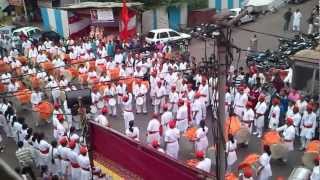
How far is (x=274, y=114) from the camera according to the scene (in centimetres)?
1280

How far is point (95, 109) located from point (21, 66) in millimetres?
5308

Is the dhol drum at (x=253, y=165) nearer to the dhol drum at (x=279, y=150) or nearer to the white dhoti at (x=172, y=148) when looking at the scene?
the dhol drum at (x=279, y=150)

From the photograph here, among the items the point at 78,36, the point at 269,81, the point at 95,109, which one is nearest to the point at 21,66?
the point at 95,109

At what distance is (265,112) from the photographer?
13.2 metres

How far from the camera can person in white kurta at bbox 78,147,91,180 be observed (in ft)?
32.7

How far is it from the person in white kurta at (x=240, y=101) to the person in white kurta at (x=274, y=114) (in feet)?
2.91

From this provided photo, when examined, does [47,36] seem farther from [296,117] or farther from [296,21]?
[296,117]

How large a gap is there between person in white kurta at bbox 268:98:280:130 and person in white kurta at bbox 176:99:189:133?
2304 mm

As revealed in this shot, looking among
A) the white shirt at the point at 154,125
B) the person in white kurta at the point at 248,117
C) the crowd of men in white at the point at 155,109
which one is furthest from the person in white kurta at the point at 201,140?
the person in white kurta at the point at 248,117

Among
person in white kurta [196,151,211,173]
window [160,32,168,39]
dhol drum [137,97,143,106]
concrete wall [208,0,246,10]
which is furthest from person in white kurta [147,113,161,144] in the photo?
concrete wall [208,0,246,10]

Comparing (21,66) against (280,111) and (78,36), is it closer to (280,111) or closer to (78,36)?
(78,36)

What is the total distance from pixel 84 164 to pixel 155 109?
595 cm

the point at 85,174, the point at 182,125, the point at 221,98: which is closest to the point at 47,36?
the point at 182,125

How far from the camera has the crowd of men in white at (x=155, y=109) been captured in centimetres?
1083
